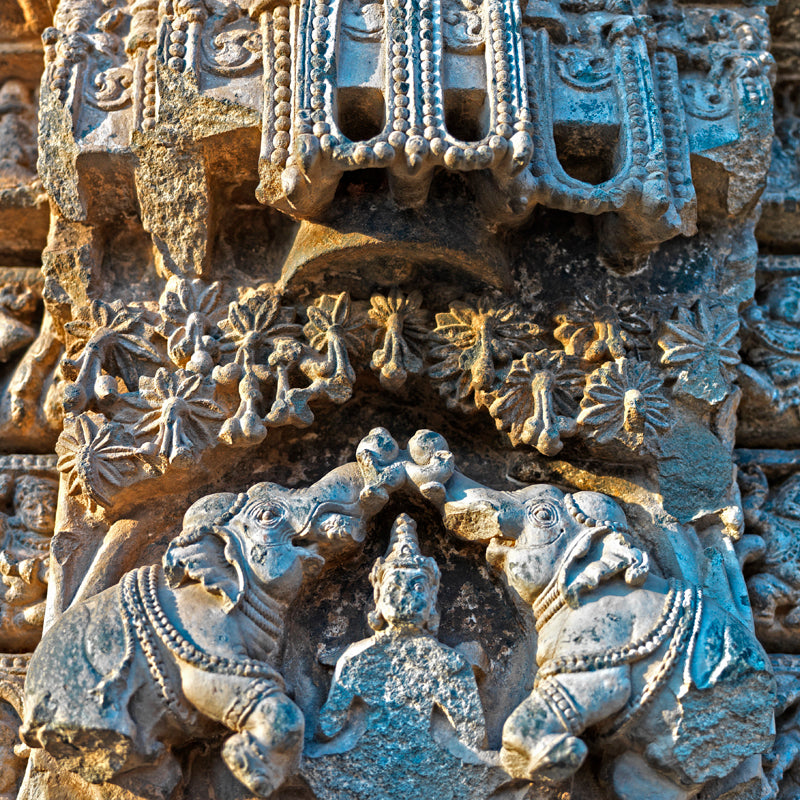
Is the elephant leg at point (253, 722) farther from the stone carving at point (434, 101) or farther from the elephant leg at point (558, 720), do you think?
the stone carving at point (434, 101)

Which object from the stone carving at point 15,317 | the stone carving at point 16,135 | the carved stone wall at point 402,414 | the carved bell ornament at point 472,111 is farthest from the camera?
the stone carving at point 16,135

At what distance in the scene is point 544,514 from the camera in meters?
2.31

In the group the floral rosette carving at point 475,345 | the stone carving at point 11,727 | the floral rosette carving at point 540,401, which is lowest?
the stone carving at point 11,727

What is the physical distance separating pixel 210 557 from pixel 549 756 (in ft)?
2.69

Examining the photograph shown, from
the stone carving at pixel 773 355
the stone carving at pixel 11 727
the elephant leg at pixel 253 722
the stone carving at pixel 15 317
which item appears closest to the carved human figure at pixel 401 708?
the elephant leg at pixel 253 722

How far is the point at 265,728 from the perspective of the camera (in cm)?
203

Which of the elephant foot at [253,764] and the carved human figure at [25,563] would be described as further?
the carved human figure at [25,563]

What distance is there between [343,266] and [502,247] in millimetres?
396

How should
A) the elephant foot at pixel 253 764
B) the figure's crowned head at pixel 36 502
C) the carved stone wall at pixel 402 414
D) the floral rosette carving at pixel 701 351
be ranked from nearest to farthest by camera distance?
the elephant foot at pixel 253 764
the carved stone wall at pixel 402 414
the floral rosette carving at pixel 701 351
the figure's crowned head at pixel 36 502

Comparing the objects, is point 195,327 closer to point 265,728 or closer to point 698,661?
point 265,728

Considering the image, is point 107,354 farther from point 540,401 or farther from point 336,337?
point 540,401

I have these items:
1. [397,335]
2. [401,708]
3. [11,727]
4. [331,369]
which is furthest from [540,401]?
[11,727]

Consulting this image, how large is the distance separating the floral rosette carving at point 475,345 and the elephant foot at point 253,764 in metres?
0.91

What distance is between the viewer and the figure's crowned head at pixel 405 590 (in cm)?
221
